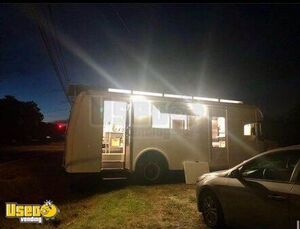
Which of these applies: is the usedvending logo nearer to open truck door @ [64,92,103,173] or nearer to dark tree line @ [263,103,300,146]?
open truck door @ [64,92,103,173]

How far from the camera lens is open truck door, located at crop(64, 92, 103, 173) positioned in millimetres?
9188

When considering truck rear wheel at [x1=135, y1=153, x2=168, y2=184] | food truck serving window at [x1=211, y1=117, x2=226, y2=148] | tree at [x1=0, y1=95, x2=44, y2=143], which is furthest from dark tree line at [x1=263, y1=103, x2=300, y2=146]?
tree at [x1=0, y1=95, x2=44, y2=143]

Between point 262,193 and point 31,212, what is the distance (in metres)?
4.93

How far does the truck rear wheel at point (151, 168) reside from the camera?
Answer: 10.3 metres

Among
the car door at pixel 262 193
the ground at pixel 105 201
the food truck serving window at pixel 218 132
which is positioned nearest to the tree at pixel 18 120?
the ground at pixel 105 201

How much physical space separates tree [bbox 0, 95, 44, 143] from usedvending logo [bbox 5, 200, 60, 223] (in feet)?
134

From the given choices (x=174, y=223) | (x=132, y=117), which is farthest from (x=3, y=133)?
(x=174, y=223)

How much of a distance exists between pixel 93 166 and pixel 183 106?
388 centimetres

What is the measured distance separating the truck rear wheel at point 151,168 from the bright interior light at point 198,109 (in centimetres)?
213

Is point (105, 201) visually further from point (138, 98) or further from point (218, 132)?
point (218, 132)

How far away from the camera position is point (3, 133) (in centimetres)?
4681

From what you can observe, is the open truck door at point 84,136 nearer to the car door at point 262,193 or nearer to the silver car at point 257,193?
the silver car at point 257,193

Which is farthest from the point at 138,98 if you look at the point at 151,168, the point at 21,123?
the point at 21,123

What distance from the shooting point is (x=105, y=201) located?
807 cm
